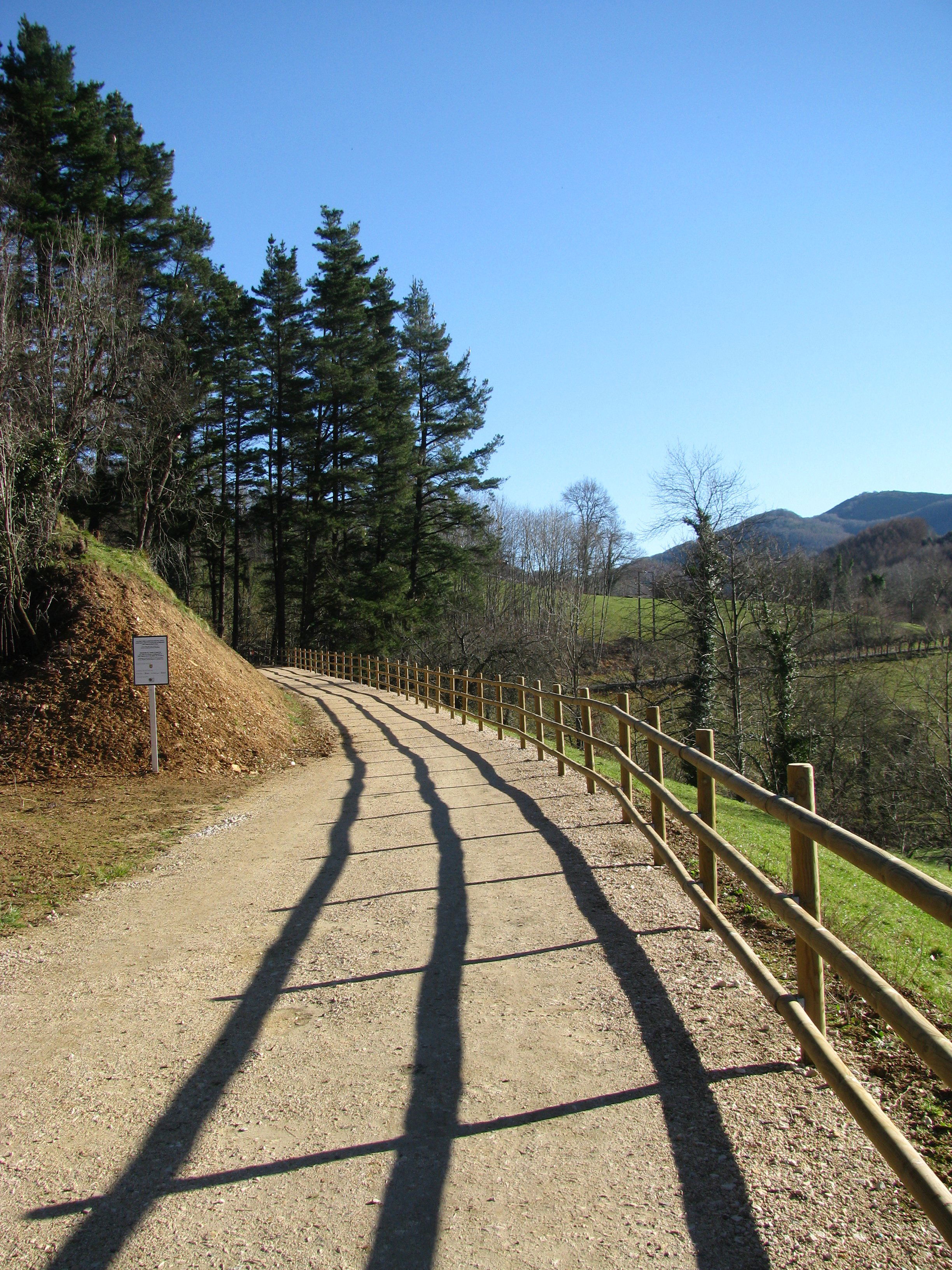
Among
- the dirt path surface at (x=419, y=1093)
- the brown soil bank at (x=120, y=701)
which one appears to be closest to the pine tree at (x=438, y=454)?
the brown soil bank at (x=120, y=701)

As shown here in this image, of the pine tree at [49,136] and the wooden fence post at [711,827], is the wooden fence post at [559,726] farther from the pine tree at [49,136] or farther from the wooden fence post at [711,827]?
the pine tree at [49,136]

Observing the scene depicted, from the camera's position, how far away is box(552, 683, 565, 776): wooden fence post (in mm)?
10750

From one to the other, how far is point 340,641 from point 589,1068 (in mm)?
36231

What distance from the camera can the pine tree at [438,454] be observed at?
4022 centimetres

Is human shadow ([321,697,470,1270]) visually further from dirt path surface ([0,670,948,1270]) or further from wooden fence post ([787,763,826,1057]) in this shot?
wooden fence post ([787,763,826,1057])

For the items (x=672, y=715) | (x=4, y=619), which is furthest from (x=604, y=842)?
(x=672, y=715)

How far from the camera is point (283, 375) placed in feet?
131

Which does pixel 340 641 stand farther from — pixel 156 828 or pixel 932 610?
pixel 932 610

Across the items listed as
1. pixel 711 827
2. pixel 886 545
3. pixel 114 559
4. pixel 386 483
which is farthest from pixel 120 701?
pixel 886 545

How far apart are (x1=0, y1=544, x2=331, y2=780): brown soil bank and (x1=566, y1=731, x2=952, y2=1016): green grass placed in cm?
583

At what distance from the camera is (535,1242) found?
259cm

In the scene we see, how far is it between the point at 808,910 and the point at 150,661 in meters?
10.9

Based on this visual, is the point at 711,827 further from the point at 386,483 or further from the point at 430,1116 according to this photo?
the point at 386,483

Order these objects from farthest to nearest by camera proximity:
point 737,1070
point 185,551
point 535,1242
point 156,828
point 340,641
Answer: point 340,641
point 185,551
point 156,828
point 737,1070
point 535,1242
